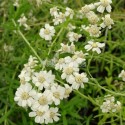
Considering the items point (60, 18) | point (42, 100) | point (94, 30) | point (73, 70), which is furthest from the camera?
point (60, 18)

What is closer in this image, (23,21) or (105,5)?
(105,5)

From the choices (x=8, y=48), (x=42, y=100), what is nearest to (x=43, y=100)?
(x=42, y=100)

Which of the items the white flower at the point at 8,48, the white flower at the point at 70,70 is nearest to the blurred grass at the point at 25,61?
the white flower at the point at 8,48

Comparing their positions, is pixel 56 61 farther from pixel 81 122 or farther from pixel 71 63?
pixel 81 122

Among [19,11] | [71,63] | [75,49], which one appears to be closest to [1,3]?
[19,11]

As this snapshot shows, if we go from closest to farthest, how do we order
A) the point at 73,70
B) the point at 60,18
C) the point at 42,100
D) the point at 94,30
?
1. the point at 42,100
2. the point at 73,70
3. the point at 94,30
4. the point at 60,18

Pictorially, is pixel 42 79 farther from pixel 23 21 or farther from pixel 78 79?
pixel 23 21

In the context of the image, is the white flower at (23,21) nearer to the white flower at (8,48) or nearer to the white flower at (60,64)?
the white flower at (8,48)
